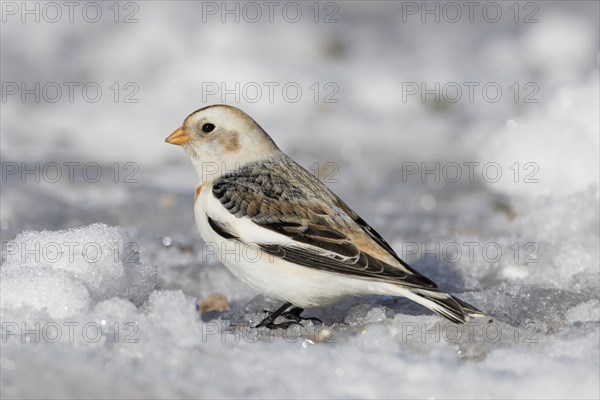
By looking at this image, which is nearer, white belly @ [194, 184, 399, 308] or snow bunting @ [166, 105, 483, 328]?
snow bunting @ [166, 105, 483, 328]

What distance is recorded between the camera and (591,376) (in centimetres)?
326

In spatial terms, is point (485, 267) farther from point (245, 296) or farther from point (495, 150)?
point (495, 150)

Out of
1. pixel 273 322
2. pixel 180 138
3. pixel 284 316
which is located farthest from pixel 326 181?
pixel 273 322

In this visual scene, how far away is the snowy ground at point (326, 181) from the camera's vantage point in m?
3.33

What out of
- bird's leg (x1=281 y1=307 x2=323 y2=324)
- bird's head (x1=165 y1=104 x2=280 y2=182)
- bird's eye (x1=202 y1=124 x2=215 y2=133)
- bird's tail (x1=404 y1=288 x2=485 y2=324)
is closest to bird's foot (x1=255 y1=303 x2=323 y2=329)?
bird's leg (x1=281 y1=307 x2=323 y2=324)

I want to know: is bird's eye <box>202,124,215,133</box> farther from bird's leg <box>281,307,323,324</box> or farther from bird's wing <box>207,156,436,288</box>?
bird's leg <box>281,307,323,324</box>

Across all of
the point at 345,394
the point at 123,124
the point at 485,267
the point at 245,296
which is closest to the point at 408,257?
the point at 485,267

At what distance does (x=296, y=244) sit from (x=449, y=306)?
725mm

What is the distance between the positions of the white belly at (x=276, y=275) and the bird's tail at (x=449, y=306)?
17 centimetres

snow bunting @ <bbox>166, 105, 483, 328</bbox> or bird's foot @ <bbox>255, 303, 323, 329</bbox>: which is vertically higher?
snow bunting @ <bbox>166, 105, 483, 328</bbox>

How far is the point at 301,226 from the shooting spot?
4078 millimetres

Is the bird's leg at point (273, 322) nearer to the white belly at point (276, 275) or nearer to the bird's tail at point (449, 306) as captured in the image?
the white belly at point (276, 275)

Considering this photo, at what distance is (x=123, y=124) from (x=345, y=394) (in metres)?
6.18

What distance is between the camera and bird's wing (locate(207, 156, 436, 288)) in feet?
12.7
